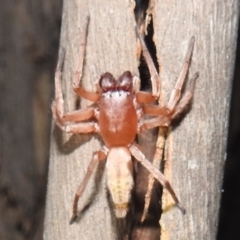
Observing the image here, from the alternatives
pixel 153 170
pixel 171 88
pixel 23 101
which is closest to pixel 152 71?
pixel 171 88

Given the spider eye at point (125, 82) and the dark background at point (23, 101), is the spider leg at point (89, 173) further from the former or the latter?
the dark background at point (23, 101)

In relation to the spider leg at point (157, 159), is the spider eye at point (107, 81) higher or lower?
higher

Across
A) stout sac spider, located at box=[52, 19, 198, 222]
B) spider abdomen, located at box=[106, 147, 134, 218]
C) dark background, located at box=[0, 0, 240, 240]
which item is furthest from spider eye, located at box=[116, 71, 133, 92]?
dark background, located at box=[0, 0, 240, 240]

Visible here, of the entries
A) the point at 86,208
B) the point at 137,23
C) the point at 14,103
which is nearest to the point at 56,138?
the point at 86,208

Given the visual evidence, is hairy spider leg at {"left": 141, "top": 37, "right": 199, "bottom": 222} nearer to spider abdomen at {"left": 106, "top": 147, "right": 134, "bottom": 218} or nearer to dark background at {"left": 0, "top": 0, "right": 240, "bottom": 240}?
spider abdomen at {"left": 106, "top": 147, "right": 134, "bottom": 218}

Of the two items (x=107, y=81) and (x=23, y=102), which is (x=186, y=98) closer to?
(x=107, y=81)

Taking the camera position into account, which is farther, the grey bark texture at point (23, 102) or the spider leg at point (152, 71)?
the grey bark texture at point (23, 102)

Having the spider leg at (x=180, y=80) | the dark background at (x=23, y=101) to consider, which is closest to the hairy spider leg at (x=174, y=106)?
the spider leg at (x=180, y=80)
